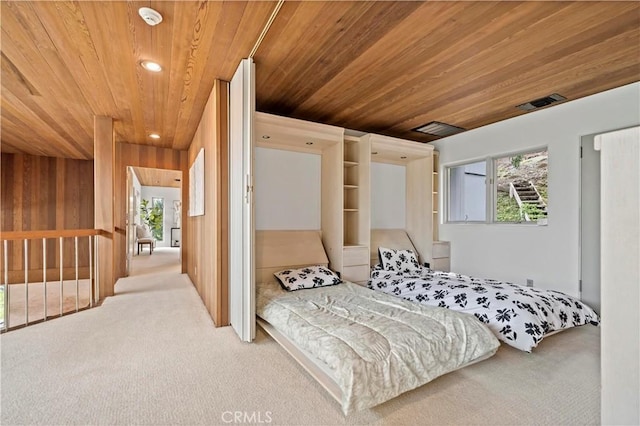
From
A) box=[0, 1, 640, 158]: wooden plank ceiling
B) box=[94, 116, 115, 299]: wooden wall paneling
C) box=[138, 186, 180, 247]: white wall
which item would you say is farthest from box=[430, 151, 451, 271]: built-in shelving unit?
box=[138, 186, 180, 247]: white wall

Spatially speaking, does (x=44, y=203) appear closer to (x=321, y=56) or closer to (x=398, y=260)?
(x=321, y=56)

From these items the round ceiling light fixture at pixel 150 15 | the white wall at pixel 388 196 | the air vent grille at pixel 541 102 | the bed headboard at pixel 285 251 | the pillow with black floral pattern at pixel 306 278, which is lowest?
the pillow with black floral pattern at pixel 306 278

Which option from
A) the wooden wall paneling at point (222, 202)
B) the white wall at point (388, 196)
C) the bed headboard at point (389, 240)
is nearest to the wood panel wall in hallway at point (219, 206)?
the wooden wall paneling at point (222, 202)

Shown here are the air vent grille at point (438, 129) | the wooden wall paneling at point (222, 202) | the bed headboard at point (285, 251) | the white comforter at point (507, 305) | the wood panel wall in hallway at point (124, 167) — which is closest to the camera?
the white comforter at point (507, 305)

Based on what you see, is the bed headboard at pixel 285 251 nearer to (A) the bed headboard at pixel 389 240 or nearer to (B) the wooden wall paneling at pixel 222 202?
(B) the wooden wall paneling at pixel 222 202

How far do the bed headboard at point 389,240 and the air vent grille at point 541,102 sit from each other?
7.46 ft

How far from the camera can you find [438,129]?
429 centimetres

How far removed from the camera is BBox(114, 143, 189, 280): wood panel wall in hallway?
15.9 ft

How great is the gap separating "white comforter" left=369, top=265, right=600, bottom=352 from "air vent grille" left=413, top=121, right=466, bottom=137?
7.12ft

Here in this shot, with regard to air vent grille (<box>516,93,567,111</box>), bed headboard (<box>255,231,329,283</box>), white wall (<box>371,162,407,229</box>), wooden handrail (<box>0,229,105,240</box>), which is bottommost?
bed headboard (<box>255,231,329,283</box>)

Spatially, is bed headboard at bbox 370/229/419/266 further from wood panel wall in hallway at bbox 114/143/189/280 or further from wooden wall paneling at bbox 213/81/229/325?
wood panel wall in hallway at bbox 114/143/189/280

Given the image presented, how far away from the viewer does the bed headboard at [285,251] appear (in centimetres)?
336

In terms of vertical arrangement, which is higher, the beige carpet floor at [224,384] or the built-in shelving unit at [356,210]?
the built-in shelving unit at [356,210]

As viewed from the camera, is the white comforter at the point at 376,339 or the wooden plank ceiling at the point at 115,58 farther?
the wooden plank ceiling at the point at 115,58
